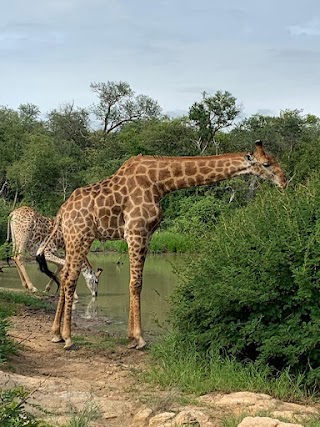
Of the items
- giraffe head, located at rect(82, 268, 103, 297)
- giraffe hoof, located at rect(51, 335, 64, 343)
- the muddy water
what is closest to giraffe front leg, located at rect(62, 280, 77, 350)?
giraffe hoof, located at rect(51, 335, 64, 343)

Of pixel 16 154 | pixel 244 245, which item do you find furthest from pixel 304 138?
pixel 244 245

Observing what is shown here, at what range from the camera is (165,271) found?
62.4 ft

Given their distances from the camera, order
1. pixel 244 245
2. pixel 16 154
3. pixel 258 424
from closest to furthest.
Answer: pixel 258 424
pixel 244 245
pixel 16 154

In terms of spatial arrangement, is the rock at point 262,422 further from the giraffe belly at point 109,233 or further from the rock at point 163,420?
the giraffe belly at point 109,233

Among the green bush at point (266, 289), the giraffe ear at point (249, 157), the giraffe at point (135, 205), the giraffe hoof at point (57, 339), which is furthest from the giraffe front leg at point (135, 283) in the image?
the giraffe ear at point (249, 157)

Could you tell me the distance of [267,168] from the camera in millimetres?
8406

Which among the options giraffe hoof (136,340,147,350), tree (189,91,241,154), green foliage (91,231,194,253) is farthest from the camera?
tree (189,91,241,154)

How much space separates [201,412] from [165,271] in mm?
13743

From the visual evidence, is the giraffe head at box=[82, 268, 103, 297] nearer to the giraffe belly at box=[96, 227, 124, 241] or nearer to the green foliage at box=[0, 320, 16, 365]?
the giraffe belly at box=[96, 227, 124, 241]

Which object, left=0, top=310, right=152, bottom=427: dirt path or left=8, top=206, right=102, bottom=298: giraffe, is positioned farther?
left=8, top=206, right=102, bottom=298: giraffe

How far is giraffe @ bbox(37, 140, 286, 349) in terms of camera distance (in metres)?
8.58

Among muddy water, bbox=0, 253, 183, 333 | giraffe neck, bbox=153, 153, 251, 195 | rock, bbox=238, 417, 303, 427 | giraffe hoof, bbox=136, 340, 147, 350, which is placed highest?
giraffe neck, bbox=153, 153, 251, 195

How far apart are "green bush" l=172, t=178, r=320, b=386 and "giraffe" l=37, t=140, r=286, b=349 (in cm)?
118

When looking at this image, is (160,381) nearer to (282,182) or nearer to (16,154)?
(282,182)
